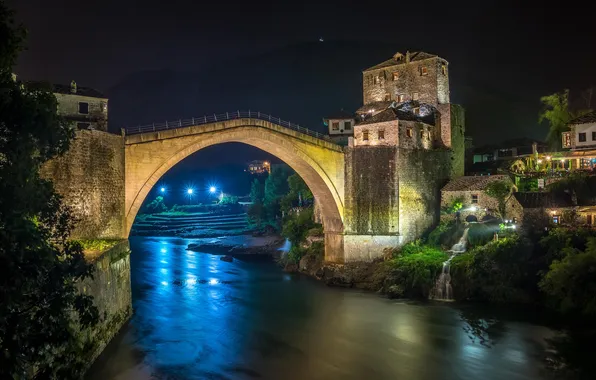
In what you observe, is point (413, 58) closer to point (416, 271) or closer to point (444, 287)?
point (416, 271)

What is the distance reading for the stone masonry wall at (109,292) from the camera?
44.7ft

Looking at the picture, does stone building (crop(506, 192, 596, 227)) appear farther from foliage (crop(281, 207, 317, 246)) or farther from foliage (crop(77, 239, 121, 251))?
foliage (crop(77, 239, 121, 251))

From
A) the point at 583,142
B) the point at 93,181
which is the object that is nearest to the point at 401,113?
the point at 583,142

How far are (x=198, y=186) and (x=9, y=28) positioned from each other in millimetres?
Result: 90767

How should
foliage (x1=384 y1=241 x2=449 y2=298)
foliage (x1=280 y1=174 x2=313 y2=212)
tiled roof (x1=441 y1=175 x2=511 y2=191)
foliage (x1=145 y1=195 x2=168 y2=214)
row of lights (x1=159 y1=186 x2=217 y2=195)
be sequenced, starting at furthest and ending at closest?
1. row of lights (x1=159 y1=186 x2=217 y2=195)
2. foliage (x1=145 y1=195 x2=168 y2=214)
3. foliage (x1=280 y1=174 x2=313 y2=212)
4. tiled roof (x1=441 y1=175 x2=511 y2=191)
5. foliage (x1=384 y1=241 x2=449 y2=298)

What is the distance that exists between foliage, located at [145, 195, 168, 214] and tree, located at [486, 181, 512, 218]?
187 ft

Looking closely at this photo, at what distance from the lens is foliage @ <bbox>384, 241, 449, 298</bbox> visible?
23.3 metres

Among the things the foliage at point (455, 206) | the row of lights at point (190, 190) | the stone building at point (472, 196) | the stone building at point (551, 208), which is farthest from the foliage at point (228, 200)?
the stone building at point (551, 208)

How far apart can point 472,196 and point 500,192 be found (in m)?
1.59

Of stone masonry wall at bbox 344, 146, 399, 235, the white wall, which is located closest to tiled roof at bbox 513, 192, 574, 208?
stone masonry wall at bbox 344, 146, 399, 235

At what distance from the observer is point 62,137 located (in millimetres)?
7434

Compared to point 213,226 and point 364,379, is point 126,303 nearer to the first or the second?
point 364,379

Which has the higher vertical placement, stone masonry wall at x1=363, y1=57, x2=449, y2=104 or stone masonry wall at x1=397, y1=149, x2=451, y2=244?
stone masonry wall at x1=363, y1=57, x2=449, y2=104

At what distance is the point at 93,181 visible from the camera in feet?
60.4
